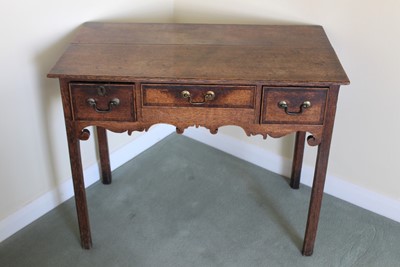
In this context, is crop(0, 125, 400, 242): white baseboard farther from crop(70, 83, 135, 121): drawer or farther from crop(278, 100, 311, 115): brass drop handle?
crop(278, 100, 311, 115): brass drop handle

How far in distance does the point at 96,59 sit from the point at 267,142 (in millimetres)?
1042

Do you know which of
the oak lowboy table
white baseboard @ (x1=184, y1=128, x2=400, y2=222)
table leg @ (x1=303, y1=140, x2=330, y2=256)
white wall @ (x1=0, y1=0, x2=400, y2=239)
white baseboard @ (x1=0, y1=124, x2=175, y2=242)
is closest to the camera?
the oak lowboy table

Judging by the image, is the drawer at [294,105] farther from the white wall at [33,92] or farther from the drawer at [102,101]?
the white wall at [33,92]

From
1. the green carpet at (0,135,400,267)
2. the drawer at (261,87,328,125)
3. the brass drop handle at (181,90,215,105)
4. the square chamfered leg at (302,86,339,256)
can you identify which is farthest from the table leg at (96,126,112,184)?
the square chamfered leg at (302,86,339,256)

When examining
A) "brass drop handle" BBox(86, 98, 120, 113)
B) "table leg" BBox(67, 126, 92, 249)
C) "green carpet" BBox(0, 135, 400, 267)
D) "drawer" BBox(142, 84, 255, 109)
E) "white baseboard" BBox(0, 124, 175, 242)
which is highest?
"drawer" BBox(142, 84, 255, 109)

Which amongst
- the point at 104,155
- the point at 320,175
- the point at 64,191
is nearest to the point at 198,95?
the point at 320,175

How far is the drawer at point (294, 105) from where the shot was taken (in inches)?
59.6

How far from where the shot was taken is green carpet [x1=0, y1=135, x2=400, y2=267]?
6.05ft

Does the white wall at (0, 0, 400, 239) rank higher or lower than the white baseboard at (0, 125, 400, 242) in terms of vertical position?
higher

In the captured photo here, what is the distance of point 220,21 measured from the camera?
2201 mm

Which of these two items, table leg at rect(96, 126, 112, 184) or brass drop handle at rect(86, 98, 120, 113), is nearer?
brass drop handle at rect(86, 98, 120, 113)

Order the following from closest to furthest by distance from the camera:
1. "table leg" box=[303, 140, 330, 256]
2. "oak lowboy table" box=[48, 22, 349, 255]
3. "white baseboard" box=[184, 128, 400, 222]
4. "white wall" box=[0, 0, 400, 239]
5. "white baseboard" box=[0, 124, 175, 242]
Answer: "oak lowboy table" box=[48, 22, 349, 255]
"table leg" box=[303, 140, 330, 256]
"white wall" box=[0, 0, 400, 239]
"white baseboard" box=[0, 124, 175, 242]
"white baseboard" box=[184, 128, 400, 222]

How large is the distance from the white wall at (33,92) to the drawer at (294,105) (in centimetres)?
89

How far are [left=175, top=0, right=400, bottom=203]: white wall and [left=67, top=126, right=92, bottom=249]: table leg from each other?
97cm
